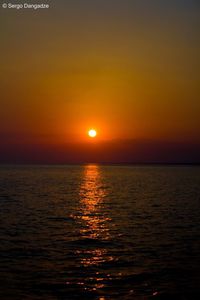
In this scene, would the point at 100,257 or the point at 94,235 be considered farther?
the point at 94,235

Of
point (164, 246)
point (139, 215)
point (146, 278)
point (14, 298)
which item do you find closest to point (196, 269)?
point (146, 278)

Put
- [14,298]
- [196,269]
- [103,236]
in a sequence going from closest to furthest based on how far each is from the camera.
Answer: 1. [14,298]
2. [196,269]
3. [103,236]

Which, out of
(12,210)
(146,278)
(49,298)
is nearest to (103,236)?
(146,278)

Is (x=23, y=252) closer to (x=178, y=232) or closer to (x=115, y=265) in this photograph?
(x=115, y=265)

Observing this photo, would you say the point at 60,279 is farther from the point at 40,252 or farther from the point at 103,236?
the point at 103,236

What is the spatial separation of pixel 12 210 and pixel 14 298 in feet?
108

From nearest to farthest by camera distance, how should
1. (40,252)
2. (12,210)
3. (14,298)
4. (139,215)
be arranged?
(14,298) → (40,252) → (139,215) → (12,210)

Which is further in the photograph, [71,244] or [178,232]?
[178,232]

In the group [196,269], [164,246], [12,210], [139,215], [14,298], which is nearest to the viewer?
[14,298]

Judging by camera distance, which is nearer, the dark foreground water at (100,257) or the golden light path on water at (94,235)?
the dark foreground water at (100,257)

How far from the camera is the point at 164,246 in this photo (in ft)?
92.4

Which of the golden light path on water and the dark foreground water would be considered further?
the golden light path on water

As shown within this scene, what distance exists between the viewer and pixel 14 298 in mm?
17391

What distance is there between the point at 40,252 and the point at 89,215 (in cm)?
2095
